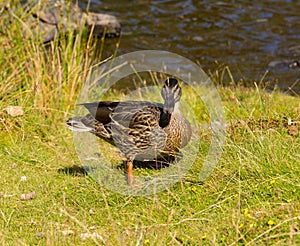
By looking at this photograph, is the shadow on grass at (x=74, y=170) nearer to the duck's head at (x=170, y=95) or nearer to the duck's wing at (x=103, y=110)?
the duck's wing at (x=103, y=110)

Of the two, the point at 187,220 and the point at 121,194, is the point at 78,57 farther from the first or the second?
the point at 187,220

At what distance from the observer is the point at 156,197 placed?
189 inches

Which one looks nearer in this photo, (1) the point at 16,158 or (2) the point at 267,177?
(2) the point at 267,177

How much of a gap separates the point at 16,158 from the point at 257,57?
637 cm

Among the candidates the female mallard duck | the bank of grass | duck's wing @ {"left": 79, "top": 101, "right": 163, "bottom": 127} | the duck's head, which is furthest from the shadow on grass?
the duck's head

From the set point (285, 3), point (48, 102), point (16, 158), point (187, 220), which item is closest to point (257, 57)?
point (285, 3)

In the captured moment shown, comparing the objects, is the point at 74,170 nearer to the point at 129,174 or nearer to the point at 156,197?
the point at 129,174

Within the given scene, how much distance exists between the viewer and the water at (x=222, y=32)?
35.9ft

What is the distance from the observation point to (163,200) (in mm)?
4848

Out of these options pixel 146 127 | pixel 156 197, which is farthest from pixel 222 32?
pixel 156 197

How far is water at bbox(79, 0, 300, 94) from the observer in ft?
35.9

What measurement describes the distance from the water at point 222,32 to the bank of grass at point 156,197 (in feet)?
13.5

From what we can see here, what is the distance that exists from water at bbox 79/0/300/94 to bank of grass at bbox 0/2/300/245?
13.5 feet

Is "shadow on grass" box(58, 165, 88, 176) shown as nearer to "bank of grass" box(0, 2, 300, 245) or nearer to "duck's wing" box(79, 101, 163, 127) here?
"bank of grass" box(0, 2, 300, 245)
